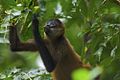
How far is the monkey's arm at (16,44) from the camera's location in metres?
2.77

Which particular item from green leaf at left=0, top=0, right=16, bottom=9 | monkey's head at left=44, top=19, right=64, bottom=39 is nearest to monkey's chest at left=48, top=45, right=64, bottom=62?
monkey's head at left=44, top=19, right=64, bottom=39

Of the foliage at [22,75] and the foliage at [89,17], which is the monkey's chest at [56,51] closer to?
the foliage at [22,75]

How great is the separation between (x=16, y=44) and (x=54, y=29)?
488mm

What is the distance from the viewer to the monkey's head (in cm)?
296

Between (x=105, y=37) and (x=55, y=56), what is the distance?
1.14 m

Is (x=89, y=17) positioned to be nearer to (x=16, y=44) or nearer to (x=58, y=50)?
(x=16, y=44)

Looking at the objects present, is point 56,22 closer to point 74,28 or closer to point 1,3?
point 74,28

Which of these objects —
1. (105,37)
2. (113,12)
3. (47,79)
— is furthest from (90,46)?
(47,79)

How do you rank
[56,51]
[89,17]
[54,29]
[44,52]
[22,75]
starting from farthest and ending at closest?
[56,51] → [54,29] → [44,52] → [22,75] → [89,17]

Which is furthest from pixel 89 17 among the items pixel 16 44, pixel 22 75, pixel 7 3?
pixel 16 44

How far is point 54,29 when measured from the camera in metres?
3.20

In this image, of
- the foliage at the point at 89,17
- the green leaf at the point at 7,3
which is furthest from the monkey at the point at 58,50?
the green leaf at the point at 7,3

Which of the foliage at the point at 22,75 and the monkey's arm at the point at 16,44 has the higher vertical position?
the monkey's arm at the point at 16,44

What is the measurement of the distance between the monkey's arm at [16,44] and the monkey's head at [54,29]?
0.72 feet
